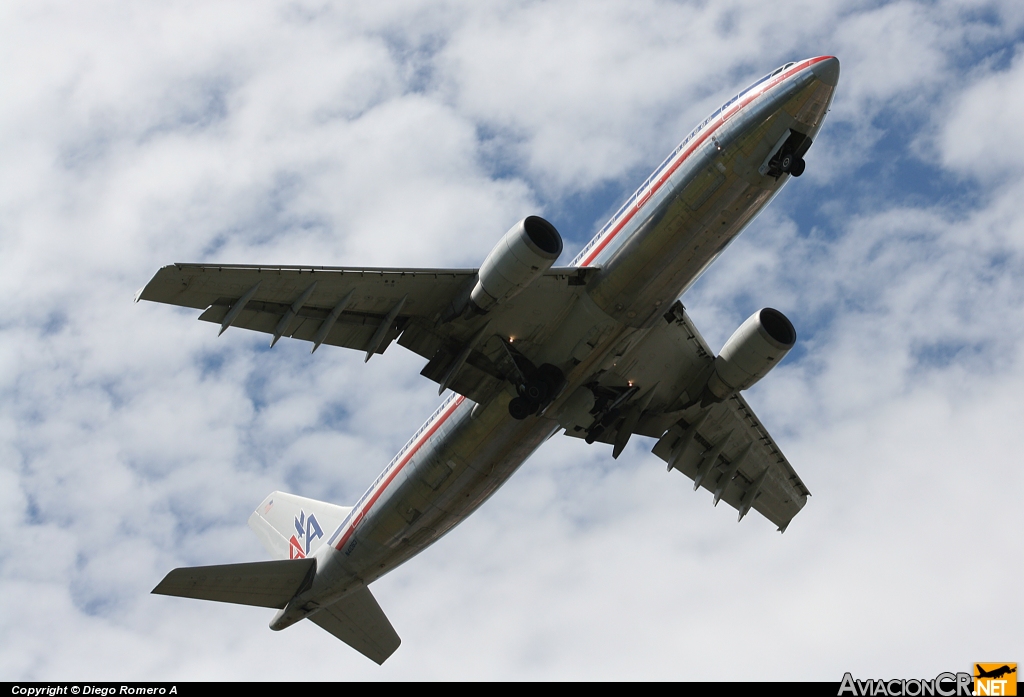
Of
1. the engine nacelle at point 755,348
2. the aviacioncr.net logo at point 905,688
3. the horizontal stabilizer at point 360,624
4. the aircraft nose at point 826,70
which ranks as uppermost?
the aircraft nose at point 826,70

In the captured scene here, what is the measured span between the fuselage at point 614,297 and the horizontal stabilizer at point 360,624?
2.17 meters

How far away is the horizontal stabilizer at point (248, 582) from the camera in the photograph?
2920cm

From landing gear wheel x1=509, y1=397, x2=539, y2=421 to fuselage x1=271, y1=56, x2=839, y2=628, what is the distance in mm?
568

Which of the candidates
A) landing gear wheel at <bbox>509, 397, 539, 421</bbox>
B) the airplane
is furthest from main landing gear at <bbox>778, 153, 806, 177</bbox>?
landing gear wheel at <bbox>509, 397, 539, 421</bbox>

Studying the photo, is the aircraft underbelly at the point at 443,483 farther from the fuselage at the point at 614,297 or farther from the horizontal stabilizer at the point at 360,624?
the horizontal stabilizer at the point at 360,624

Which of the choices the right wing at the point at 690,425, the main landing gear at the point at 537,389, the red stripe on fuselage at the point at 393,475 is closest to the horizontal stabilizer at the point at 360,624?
the red stripe on fuselage at the point at 393,475

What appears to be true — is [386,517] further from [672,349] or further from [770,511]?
[770,511]

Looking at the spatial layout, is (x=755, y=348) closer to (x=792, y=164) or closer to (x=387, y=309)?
(x=792, y=164)

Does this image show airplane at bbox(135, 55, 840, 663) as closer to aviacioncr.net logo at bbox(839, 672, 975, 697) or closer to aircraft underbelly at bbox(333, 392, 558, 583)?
aircraft underbelly at bbox(333, 392, 558, 583)

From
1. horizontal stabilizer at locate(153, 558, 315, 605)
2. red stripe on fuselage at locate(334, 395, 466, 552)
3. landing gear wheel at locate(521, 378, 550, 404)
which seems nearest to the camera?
landing gear wheel at locate(521, 378, 550, 404)

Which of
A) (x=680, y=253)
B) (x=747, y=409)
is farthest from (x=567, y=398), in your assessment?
(x=747, y=409)

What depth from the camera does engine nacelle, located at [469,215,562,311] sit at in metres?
23.3

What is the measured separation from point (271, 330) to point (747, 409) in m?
15.0

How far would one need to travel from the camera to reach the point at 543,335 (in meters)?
25.9
